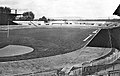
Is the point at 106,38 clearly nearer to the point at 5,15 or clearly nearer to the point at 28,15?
the point at 28,15

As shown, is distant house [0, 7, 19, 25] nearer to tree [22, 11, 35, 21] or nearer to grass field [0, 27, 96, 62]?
grass field [0, 27, 96, 62]

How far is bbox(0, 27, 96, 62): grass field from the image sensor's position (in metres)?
6.93

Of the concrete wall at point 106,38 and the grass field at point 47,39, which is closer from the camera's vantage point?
the grass field at point 47,39

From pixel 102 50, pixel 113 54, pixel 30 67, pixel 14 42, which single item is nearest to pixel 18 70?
pixel 30 67

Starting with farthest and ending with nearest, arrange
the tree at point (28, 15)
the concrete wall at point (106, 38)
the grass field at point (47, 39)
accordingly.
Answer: the tree at point (28, 15) < the concrete wall at point (106, 38) < the grass field at point (47, 39)

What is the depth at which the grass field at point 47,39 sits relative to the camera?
6.93m

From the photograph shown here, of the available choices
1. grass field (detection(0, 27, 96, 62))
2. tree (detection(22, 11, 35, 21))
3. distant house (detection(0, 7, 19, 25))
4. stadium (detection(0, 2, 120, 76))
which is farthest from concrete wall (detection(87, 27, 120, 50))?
distant house (detection(0, 7, 19, 25))

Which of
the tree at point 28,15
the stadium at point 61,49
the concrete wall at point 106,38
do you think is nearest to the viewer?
the stadium at point 61,49

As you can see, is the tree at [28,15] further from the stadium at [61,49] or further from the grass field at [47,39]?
the grass field at [47,39]

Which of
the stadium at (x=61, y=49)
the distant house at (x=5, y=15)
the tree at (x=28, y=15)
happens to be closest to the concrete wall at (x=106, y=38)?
the stadium at (x=61, y=49)

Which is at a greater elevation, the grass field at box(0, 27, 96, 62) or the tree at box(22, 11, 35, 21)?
the tree at box(22, 11, 35, 21)

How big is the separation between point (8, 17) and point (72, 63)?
10.9 feet

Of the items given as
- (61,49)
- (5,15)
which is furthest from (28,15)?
(61,49)

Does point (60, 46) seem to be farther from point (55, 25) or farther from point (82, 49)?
point (55, 25)
